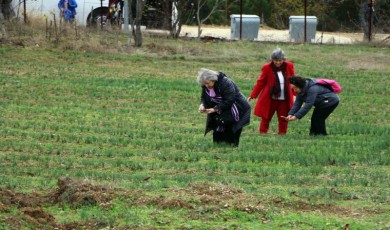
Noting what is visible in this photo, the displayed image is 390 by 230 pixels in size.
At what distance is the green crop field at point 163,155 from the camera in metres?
9.28

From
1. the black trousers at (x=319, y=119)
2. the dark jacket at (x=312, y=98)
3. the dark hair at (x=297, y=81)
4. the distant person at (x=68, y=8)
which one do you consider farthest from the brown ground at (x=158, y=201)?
the distant person at (x=68, y=8)

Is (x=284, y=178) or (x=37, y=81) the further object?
(x=37, y=81)

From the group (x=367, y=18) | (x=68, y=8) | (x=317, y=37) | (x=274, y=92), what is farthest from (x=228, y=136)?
(x=317, y=37)

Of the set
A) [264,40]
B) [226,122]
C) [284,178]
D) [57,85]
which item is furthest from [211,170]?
[264,40]

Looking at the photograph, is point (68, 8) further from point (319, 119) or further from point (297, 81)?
point (297, 81)

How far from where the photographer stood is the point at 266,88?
661 inches

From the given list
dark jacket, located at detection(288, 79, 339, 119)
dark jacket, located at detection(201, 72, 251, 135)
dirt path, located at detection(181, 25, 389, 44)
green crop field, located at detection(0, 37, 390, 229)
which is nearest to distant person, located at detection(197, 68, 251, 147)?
dark jacket, located at detection(201, 72, 251, 135)

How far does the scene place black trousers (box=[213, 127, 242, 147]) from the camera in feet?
47.9

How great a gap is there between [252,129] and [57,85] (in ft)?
22.4

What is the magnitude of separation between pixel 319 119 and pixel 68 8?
19708mm

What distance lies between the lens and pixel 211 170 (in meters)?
12.4

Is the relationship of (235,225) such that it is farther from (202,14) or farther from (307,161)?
(202,14)

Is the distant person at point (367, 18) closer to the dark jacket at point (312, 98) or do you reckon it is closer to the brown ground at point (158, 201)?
the dark jacket at point (312, 98)

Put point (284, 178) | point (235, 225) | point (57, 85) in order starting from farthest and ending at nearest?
1. point (57, 85)
2. point (284, 178)
3. point (235, 225)
